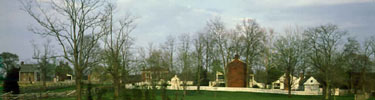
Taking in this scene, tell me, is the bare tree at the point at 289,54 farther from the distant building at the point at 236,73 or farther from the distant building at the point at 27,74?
the distant building at the point at 27,74

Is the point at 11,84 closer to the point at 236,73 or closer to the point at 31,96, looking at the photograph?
the point at 31,96

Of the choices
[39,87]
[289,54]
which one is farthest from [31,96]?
[289,54]

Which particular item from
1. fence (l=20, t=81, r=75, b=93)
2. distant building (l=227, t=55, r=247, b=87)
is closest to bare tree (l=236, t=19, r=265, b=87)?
distant building (l=227, t=55, r=247, b=87)

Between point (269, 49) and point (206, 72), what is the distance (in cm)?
1222

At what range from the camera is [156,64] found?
5412 cm

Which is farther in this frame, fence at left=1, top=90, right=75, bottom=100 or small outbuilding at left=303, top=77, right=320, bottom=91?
small outbuilding at left=303, top=77, right=320, bottom=91

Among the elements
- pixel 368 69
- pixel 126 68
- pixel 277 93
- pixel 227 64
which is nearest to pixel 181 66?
pixel 227 64

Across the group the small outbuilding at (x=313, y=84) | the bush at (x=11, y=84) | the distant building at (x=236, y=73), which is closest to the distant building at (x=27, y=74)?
the bush at (x=11, y=84)

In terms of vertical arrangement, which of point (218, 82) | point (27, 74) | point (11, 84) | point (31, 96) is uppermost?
point (11, 84)

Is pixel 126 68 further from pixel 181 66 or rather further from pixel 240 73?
pixel 240 73

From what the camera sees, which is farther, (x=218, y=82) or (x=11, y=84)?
(x=218, y=82)

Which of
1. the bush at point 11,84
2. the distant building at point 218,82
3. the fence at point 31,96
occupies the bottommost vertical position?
the distant building at point 218,82

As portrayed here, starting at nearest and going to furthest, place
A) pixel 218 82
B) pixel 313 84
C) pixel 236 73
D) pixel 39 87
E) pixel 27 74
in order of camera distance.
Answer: pixel 39 87 < pixel 313 84 < pixel 236 73 < pixel 218 82 < pixel 27 74

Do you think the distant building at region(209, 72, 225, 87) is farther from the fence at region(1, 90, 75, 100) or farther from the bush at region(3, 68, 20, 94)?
the bush at region(3, 68, 20, 94)
